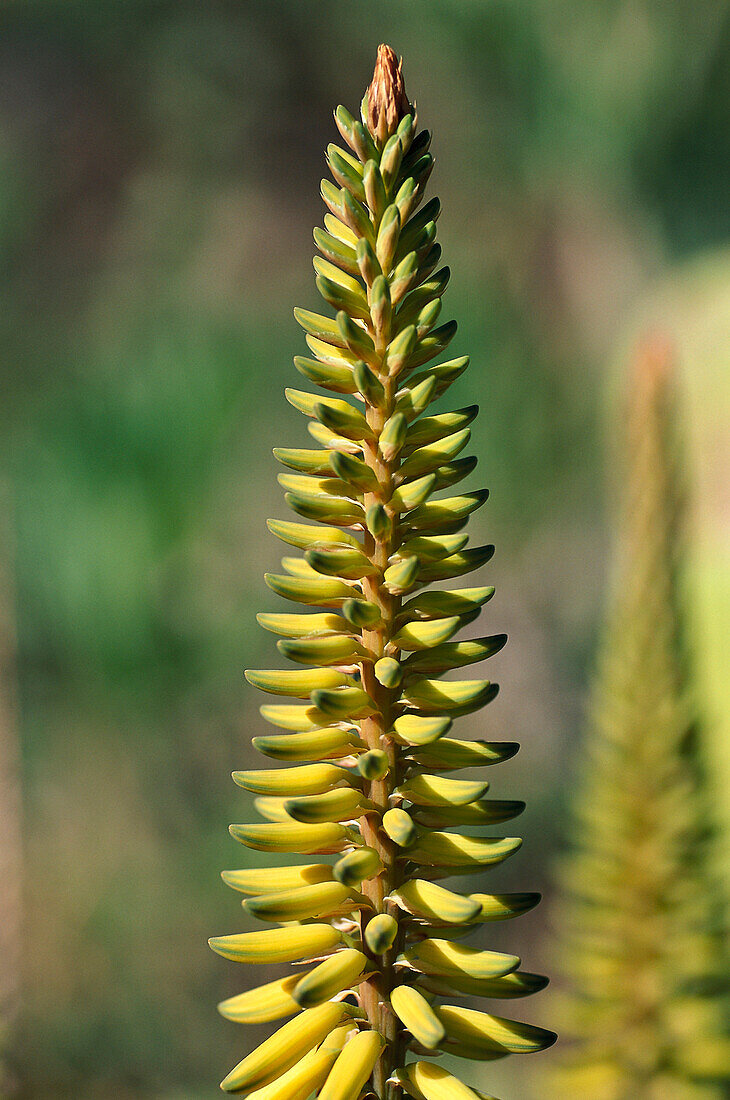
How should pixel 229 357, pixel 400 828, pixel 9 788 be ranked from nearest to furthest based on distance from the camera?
pixel 400 828
pixel 9 788
pixel 229 357

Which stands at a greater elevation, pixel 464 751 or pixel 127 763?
pixel 464 751

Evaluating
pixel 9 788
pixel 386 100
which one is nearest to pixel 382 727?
pixel 386 100

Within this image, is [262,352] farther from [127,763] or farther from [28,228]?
[127,763]

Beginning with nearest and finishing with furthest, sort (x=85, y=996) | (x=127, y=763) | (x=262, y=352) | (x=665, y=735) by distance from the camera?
(x=665, y=735) → (x=85, y=996) → (x=127, y=763) → (x=262, y=352)

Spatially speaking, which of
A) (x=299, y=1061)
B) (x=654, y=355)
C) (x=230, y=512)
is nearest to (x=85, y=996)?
(x=230, y=512)

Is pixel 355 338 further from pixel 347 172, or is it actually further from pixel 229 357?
pixel 229 357

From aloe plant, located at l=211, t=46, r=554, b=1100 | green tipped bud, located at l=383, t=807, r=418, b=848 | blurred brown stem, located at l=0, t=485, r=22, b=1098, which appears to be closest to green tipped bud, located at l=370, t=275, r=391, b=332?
aloe plant, located at l=211, t=46, r=554, b=1100
